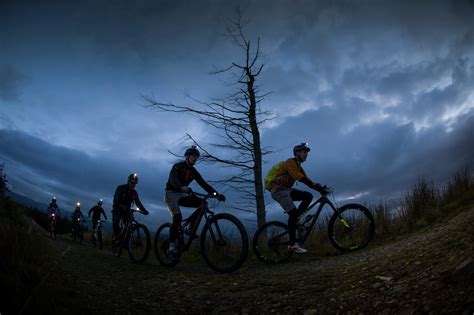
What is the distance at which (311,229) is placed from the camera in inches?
298

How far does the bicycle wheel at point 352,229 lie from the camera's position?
24.2ft

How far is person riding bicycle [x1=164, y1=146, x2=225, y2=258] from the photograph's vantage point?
7.14m

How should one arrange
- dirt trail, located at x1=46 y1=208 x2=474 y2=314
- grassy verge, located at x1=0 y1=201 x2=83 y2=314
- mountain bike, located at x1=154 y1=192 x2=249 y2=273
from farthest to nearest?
mountain bike, located at x1=154 y1=192 x2=249 y2=273 → dirt trail, located at x1=46 y1=208 x2=474 y2=314 → grassy verge, located at x1=0 y1=201 x2=83 y2=314

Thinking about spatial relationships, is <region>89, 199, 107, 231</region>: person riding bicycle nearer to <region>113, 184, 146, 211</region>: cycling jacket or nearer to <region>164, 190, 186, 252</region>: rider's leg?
<region>113, 184, 146, 211</region>: cycling jacket

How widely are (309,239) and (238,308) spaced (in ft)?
21.0

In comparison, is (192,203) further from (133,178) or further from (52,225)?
(52,225)

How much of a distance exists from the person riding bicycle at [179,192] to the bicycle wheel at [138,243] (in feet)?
4.90

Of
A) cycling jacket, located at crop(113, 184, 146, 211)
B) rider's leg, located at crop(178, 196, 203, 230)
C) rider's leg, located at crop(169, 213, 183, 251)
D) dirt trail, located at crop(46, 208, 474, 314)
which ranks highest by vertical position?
cycling jacket, located at crop(113, 184, 146, 211)

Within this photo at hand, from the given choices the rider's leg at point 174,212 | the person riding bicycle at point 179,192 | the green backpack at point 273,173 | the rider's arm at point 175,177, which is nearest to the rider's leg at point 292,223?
the green backpack at point 273,173

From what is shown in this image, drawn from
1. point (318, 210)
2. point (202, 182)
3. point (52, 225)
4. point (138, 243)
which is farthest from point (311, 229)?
point (52, 225)

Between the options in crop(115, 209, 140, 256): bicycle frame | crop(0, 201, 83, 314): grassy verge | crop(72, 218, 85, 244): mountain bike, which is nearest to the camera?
crop(0, 201, 83, 314): grassy verge

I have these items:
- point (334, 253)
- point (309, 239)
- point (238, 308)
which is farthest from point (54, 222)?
point (238, 308)

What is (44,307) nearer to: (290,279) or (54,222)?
(290,279)

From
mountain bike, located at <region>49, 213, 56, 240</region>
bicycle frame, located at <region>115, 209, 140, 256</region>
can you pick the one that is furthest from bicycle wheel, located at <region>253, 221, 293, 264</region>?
mountain bike, located at <region>49, 213, 56, 240</region>
